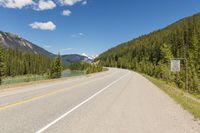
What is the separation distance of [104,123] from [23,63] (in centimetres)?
13875

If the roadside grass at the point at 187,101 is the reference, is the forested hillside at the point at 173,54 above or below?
above

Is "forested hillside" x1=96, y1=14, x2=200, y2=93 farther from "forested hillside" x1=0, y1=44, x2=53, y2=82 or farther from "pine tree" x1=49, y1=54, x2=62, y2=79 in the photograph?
"forested hillside" x1=0, y1=44, x2=53, y2=82

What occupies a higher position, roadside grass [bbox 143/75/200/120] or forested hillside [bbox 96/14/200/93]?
forested hillside [bbox 96/14/200/93]

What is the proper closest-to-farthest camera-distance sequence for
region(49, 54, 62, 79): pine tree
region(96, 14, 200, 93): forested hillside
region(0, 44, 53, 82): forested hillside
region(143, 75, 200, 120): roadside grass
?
region(143, 75, 200, 120): roadside grass → region(96, 14, 200, 93): forested hillside → region(49, 54, 62, 79): pine tree → region(0, 44, 53, 82): forested hillside

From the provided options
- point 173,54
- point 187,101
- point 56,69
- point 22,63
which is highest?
point 173,54

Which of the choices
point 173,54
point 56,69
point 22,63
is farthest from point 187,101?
point 22,63

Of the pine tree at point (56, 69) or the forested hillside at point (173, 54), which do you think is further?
the pine tree at point (56, 69)

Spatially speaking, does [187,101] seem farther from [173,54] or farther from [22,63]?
[22,63]

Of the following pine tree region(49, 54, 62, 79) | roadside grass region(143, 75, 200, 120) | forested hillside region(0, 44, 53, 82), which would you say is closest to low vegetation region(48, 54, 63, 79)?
pine tree region(49, 54, 62, 79)

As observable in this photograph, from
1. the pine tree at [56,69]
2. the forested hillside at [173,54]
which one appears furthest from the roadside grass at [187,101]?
the pine tree at [56,69]

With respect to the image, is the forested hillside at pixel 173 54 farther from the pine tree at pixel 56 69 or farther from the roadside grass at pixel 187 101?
the pine tree at pixel 56 69

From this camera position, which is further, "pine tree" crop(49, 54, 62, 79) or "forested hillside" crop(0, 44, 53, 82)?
"forested hillside" crop(0, 44, 53, 82)

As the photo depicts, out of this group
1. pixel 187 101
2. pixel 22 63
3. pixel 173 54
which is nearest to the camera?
pixel 187 101

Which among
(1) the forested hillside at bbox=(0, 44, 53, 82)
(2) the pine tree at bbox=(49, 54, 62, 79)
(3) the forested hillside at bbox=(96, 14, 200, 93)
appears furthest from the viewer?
(1) the forested hillside at bbox=(0, 44, 53, 82)
